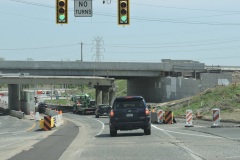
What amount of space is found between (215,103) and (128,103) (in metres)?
28.1

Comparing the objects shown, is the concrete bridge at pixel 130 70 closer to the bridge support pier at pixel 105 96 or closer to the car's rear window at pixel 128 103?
the bridge support pier at pixel 105 96

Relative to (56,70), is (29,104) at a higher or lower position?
lower

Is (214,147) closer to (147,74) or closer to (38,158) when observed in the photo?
(38,158)

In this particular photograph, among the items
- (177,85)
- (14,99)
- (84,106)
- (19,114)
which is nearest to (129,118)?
(19,114)

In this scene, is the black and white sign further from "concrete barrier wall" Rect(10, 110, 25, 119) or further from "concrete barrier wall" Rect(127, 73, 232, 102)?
"concrete barrier wall" Rect(127, 73, 232, 102)

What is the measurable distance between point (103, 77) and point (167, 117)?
5096 cm

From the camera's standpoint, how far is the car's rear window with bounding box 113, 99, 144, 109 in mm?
25062

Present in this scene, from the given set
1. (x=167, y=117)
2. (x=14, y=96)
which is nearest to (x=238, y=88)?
(x=167, y=117)

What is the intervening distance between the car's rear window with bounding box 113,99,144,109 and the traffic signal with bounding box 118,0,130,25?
388 cm

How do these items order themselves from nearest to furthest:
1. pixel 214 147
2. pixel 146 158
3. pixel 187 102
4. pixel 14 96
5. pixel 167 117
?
pixel 146 158, pixel 214 147, pixel 167 117, pixel 187 102, pixel 14 96

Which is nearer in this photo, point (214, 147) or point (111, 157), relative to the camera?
point (111, 157)

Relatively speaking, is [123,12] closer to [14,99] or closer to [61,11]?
[61,11]

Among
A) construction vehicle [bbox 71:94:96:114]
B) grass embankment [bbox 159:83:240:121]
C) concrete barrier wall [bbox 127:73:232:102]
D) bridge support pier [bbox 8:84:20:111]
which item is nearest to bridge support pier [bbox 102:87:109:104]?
construction vehicle [bbox 71:94:96:114]

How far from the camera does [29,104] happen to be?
88.7 m
